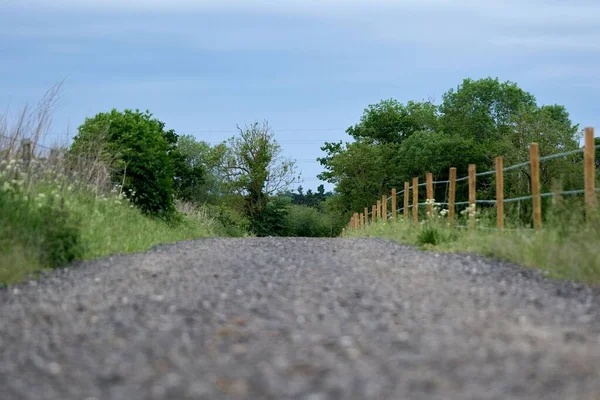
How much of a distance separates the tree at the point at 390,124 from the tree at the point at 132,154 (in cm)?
5067

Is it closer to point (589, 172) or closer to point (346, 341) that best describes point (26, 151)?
point (589, 172)

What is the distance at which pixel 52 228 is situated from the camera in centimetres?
1049

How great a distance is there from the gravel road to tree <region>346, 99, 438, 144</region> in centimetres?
6292

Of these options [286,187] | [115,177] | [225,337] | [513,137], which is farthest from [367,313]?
[286,187]

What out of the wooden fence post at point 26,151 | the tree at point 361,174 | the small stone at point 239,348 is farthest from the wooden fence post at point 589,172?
the tree at point 361,174

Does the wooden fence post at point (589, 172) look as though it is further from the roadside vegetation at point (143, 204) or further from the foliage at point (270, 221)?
the foliage at point (270, 221)

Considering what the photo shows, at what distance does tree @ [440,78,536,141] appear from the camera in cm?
6700

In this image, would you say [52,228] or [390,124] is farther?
[390,124]

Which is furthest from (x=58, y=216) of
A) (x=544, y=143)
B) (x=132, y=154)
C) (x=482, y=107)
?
(x=482, y=107)

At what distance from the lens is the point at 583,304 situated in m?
6.74

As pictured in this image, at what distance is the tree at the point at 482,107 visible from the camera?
220 ft

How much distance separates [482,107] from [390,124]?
775 cm

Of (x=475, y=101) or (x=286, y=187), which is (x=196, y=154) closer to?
(x=286, y=187)

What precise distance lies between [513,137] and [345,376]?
178ft
